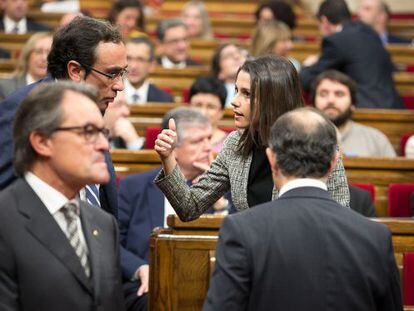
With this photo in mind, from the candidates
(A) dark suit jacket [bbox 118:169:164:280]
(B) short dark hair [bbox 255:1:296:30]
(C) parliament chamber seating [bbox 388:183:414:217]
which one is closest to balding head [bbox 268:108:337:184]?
(A) dark suit jacket [bbox 118:169:164:280]

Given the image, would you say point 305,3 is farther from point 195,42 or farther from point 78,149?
point 78,149

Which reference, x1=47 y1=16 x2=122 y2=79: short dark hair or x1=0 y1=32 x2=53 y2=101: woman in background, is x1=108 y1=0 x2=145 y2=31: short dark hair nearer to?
x1=0 y1=32 x2=53 y2=101: woman in background

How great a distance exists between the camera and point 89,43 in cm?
350

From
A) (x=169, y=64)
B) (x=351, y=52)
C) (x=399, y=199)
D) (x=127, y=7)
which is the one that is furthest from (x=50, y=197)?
(x=127, y=7)

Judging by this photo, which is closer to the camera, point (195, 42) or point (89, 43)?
point (89, 43)

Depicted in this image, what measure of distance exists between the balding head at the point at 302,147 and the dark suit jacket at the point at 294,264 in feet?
0.34

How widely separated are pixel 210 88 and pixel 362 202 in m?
1.62

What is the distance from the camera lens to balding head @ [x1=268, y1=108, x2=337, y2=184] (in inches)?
110

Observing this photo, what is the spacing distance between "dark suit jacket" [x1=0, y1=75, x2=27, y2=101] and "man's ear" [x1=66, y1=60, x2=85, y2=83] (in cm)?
307

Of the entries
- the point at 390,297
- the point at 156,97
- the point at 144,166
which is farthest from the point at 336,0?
the point at 390,297

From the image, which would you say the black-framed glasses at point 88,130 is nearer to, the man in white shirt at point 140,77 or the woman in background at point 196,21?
the man in white shirt at point 140,77

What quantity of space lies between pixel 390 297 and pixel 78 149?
0.93 metres

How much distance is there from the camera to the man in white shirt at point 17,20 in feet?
32.1

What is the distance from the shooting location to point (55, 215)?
8.84 feet
